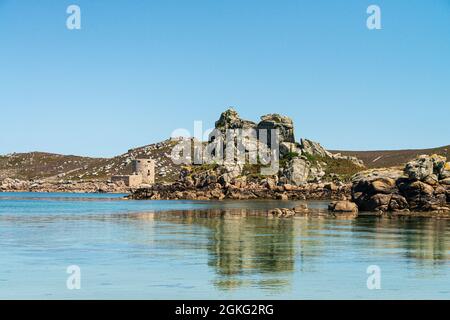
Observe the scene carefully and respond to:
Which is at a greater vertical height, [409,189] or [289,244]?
[409,189]

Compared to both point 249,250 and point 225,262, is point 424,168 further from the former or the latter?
point 225,262

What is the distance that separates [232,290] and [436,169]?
75382mm

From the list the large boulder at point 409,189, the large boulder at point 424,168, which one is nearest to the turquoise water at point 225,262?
the large boulder at point 409,189

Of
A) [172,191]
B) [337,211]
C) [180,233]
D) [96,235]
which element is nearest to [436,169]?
[337,211]

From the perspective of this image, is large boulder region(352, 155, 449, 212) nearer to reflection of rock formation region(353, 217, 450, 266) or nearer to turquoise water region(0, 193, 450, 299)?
reflection of rock formation region(353, 217, 450, 266)

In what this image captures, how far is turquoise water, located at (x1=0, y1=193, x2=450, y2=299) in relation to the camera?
2741 cm

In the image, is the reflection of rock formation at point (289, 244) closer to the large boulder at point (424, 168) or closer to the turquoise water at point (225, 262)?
the turquoise water at point (225, 262)

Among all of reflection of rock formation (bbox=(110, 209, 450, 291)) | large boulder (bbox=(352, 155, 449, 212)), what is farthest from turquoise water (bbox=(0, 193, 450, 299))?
large boulder (bbox=(352, 155, 449, 212))

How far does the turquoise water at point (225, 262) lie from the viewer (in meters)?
27.4

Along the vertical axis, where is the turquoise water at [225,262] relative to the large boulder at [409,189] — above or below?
below

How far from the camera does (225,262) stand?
3625 cm

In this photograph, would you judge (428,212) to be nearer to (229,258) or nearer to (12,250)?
(229,258)

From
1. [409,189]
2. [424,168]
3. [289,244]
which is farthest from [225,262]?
[424,168]
